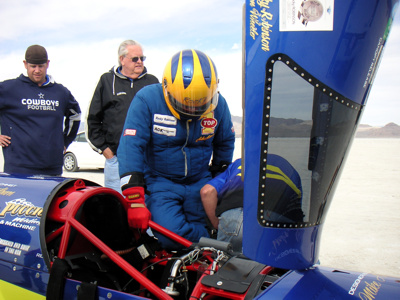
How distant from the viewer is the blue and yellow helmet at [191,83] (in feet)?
8.53

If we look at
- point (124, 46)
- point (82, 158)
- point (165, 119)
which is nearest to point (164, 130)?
point (165, 119)

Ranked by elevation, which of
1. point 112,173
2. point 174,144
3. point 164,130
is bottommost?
point 112,173

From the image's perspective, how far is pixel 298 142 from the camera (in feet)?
5.29

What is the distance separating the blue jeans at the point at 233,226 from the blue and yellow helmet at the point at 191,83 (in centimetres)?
74

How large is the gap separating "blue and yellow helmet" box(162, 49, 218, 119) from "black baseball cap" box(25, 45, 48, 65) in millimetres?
1754

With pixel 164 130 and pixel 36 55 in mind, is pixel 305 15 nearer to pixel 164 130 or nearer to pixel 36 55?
pixel 164 130

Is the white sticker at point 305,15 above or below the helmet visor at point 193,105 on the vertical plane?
above

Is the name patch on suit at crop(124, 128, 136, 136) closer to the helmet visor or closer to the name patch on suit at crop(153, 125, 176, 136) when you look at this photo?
the name patch on suit at crop(153, 125, 176, 136)

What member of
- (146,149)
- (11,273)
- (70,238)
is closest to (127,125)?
(146,149)

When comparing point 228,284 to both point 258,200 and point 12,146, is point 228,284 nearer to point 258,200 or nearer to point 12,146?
point 258,200

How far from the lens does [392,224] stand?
229 inches

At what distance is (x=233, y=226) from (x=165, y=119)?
922 millimetres

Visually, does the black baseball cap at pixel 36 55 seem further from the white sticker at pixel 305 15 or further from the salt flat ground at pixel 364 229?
the salt flat ground at pixel 364 229

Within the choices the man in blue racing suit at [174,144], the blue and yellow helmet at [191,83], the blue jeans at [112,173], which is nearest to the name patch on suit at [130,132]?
the man in blue racing suit at [174,144]
